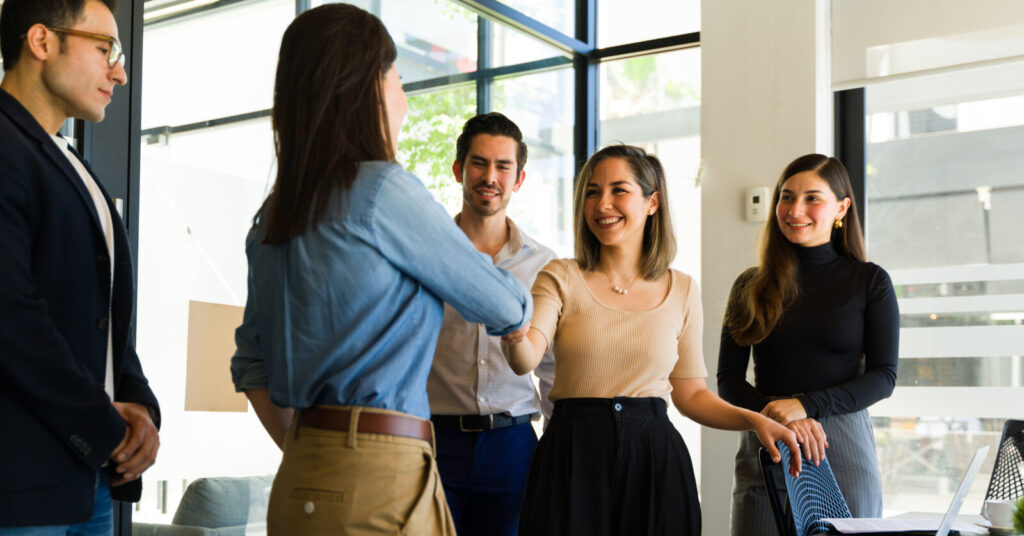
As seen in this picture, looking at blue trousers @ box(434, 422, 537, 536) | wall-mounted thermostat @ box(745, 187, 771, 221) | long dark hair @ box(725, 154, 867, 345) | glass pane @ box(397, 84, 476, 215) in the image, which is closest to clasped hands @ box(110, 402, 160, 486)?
blue trousers @ box(434, 422, 537, 536)

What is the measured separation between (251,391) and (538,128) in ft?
11.2

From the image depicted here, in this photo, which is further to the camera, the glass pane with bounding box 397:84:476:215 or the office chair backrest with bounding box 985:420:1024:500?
the glass pane with bounding box 397:84:476:215

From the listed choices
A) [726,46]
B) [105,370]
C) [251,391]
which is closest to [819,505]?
[251,391]

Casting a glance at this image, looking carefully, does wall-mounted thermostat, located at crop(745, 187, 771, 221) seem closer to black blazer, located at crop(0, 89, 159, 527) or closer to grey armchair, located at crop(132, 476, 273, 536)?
grey armchair, located at crop(132, 476, 273, 536)

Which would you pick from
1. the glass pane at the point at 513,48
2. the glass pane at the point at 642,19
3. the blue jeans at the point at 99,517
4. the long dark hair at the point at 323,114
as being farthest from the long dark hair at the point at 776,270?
the glass pane at the point at 642,19

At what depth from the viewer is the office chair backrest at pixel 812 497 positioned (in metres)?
2.01

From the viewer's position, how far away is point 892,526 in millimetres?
1863

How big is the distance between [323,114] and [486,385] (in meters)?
1.13

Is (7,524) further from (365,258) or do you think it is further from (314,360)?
(365,258)

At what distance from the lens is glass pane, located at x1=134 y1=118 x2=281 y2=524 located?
9.47ft

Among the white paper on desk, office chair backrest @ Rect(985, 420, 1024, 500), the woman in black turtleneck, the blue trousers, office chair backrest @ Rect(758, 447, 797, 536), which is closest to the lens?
the white paper on desk

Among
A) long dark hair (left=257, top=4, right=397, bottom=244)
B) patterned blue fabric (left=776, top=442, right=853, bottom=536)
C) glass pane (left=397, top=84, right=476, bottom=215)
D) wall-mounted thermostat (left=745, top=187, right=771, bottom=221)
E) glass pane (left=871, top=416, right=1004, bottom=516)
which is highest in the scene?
glass pane (left=397, top=84, right=476, bottom=215)

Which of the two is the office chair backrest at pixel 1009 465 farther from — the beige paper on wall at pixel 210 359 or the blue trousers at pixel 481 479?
the beige paper on wall at pixel 210 359

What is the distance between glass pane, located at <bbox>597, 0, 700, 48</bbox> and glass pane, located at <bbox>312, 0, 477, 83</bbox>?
1005mm
